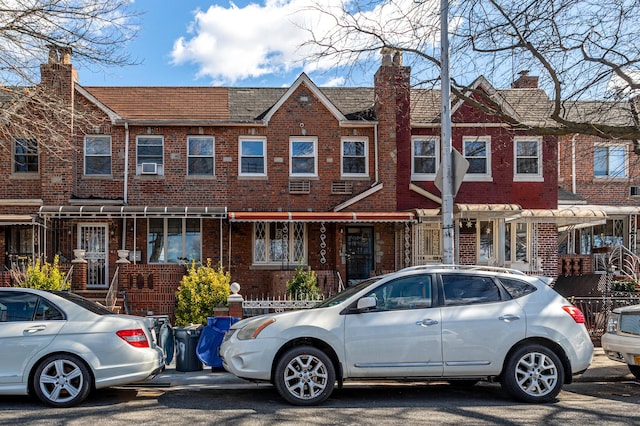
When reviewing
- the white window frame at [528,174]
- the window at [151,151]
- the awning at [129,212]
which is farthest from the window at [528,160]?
the window at [151,151]

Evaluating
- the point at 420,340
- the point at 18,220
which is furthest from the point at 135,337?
the point at 18,220

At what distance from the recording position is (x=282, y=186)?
Result: 19266 millimetres

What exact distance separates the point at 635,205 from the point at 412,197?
324 inches

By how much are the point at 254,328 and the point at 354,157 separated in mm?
12156

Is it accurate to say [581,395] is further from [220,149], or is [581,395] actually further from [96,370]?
[220,149]

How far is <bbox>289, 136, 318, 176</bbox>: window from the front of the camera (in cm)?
1945

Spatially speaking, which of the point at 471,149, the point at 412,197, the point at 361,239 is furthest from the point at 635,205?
the point at 361,239

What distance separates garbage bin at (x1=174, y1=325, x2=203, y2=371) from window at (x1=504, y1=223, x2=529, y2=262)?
12286mm

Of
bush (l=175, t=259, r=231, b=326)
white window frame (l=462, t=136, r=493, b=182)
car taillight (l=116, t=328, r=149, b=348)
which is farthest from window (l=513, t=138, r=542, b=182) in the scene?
car taillight (l=116, t=328, r=149, b=348)

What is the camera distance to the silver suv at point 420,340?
25.8 feet

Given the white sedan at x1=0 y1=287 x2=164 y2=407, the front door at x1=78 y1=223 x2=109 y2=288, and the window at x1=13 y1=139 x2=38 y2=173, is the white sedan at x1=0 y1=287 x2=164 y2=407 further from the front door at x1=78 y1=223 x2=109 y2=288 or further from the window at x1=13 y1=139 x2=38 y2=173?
the window at x1=13 y1=139 x2=38 y2=173

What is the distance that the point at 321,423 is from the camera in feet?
22.8

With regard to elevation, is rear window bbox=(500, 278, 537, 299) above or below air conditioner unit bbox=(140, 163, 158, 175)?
below

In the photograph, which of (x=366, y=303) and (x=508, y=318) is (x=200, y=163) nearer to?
(x=366, y=303)
